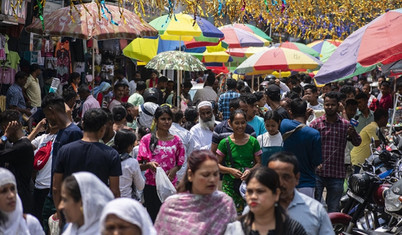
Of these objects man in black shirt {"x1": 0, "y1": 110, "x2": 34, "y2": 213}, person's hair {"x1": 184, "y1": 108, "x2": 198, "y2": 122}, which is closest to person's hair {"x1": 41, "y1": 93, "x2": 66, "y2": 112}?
man in black shirt {"x1": 0, "y1": 110, "x2": 34, "y2": 213}

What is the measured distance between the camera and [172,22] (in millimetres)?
15117

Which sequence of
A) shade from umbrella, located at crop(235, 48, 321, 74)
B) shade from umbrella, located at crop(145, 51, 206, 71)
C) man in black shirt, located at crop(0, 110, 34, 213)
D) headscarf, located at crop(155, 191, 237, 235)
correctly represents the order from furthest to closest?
shade from umbrella, located at crop(235, 48, 321, 74), shade from umbrella, located at crop(145, 51, 206, 71), man in black shirt, located at crop(0, 110, 34, 213), headscarf, located at crop(155, 191, 237, 235)

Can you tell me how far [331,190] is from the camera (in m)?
9.38

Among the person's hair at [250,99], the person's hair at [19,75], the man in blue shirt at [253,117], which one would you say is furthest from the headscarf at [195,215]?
the person's hair at [19,75]

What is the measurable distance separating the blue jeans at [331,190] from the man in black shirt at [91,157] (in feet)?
12.2

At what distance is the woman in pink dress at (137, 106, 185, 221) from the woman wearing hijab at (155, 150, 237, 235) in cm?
307

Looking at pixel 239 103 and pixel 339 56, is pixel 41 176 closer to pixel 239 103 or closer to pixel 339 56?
pixel 239 103

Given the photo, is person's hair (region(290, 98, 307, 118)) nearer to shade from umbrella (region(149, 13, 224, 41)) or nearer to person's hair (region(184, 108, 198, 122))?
person's hair (region(184, 108, 198, 122))

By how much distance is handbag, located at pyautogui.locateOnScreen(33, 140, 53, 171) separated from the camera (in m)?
7.79

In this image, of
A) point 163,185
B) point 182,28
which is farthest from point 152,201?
point 182,28

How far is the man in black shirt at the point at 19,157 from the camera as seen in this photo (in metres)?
7.36

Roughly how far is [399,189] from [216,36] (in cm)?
866

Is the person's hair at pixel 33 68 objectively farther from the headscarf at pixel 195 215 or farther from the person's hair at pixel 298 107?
the headscarf at pixel 195 215

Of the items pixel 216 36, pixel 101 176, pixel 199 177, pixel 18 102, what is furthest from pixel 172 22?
pixel 199 177
